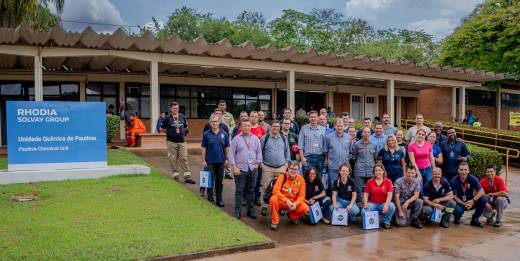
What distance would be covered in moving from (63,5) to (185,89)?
28.7 ft

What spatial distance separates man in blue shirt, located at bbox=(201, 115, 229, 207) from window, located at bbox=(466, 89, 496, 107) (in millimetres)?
23351

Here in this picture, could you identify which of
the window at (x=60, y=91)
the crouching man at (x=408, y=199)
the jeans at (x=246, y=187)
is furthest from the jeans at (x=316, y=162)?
the window at (x=60, y=91)

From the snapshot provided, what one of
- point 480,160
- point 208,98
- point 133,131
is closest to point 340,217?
point 480,160

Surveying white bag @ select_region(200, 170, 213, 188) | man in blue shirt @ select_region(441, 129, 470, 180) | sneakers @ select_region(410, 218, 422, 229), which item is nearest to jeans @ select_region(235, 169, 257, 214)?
white bag @ select_region(200, 170, 213, 188)

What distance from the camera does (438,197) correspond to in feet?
26.4

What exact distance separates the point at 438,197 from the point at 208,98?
43.4 feet

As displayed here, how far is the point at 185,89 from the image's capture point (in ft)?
63.4

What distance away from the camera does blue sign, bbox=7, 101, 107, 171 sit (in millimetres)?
8688

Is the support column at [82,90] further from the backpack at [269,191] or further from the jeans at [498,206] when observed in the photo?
the jeans at [498,206]

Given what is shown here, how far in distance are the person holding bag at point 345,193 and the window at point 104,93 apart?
488 inches

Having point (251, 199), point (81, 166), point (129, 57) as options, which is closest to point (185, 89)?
point (129, 57)

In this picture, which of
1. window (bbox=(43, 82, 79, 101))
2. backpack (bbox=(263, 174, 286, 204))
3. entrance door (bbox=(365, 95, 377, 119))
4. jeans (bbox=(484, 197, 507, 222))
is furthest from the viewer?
entrance door (bbox=(365, 95, 377, 119))

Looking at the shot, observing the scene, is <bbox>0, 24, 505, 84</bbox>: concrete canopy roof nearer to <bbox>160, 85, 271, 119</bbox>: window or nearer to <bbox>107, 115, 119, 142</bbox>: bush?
<bbox>160, 85, 271, 119</bbox>: window

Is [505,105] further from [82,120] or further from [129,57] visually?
[82,120]
